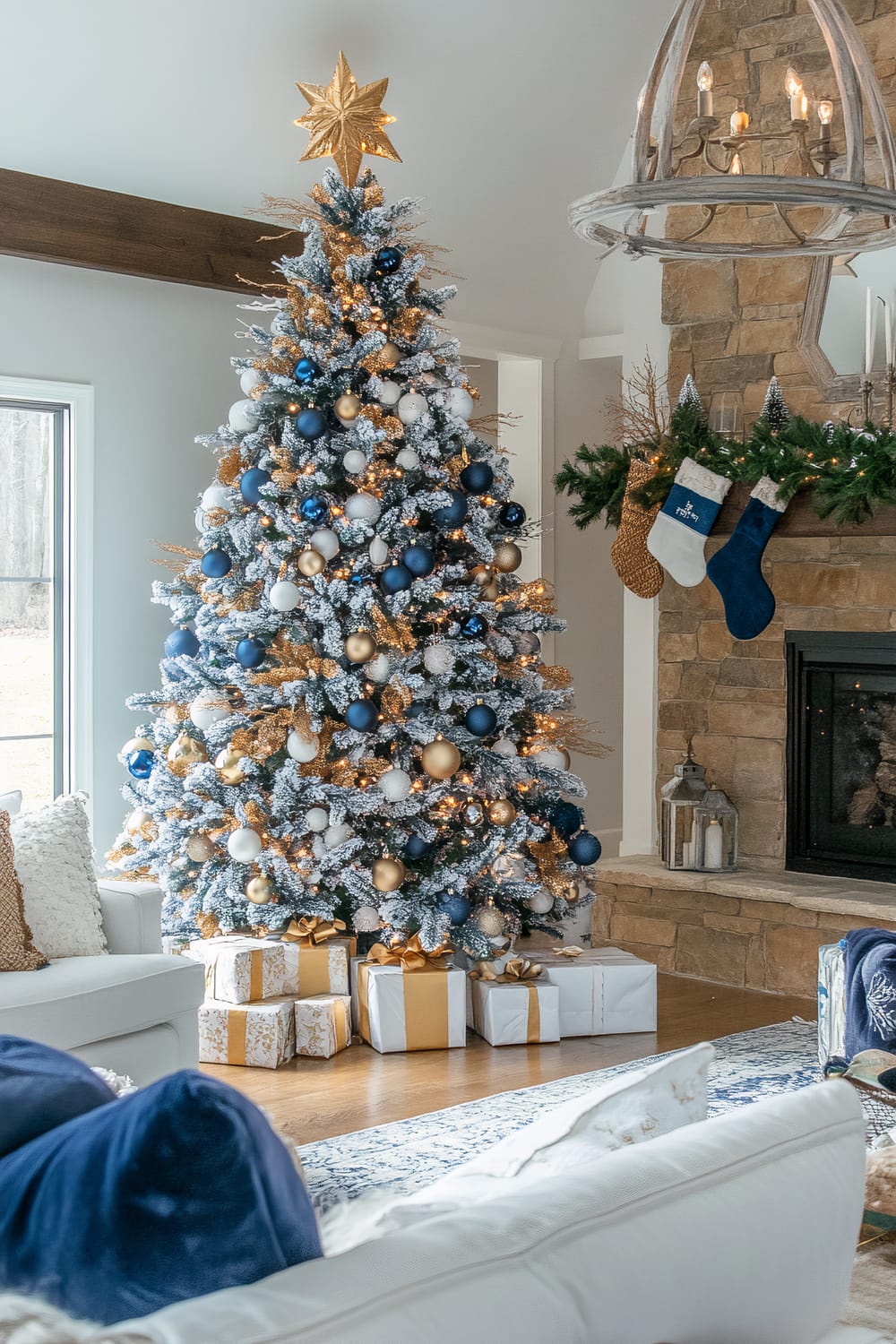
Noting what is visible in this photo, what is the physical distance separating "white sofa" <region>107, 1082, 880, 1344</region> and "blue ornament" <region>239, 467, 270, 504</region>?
3.13m

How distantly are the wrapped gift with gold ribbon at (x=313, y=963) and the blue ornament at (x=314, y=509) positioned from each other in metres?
1.15

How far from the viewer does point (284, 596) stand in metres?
4.04

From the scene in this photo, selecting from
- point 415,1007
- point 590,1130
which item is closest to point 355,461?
point 415,1007

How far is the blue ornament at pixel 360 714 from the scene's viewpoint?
13.2 feet

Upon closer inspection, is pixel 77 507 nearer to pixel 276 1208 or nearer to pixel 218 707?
pixel 218 707

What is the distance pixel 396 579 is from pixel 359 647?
221 mm

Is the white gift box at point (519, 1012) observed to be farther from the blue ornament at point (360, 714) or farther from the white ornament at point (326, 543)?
the white ornament at point (326, 543)

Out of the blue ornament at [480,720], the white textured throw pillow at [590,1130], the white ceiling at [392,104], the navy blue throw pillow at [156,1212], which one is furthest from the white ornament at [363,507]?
the navy blue throw pillow at [156,1212]

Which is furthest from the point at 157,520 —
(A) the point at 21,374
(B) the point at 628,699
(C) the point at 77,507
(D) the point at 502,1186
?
(D) the point at 502,1186

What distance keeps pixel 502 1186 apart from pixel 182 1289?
44 cm

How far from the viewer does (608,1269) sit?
100cm

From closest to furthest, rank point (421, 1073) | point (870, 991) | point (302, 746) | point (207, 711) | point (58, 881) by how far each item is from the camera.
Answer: point (870, 991), point (58, 881), point (421, 1073), point (302, 746), point (207, 711)

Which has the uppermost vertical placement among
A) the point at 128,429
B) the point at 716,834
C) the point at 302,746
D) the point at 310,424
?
the point at 128,429

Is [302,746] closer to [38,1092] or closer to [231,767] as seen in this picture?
[231,767]
